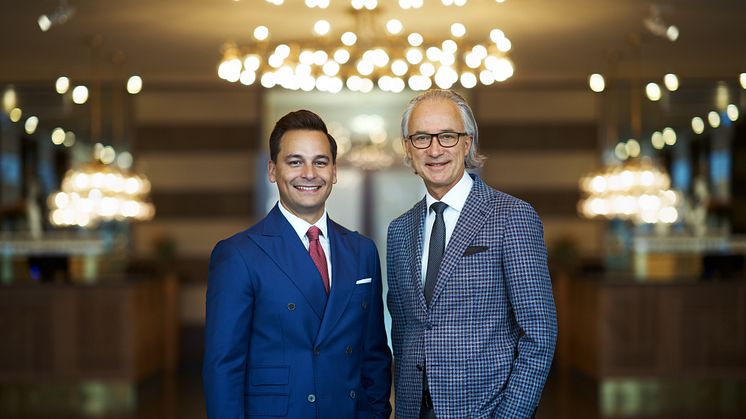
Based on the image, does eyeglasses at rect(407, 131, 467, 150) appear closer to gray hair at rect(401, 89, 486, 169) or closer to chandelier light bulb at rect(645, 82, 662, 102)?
gray hair at rect(401, 89, 486, 169)

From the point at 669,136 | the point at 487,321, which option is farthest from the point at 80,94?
the point at 487,321

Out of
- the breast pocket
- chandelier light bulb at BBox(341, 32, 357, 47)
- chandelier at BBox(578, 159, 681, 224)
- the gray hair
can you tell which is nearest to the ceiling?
chandelier light bulb at BBox(341, 32, 357, 47)

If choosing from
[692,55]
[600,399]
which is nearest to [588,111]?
[692,55]

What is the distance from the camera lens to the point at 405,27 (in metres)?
8.57

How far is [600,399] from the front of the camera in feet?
26.6

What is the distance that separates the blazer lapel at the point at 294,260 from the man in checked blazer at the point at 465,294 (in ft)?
0.84

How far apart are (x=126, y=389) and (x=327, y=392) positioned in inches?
261

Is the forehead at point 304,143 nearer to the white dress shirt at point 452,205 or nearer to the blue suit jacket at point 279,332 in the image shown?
the blue suit jacket at point 279,332

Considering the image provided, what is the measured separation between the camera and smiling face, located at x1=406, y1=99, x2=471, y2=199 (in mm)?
2654

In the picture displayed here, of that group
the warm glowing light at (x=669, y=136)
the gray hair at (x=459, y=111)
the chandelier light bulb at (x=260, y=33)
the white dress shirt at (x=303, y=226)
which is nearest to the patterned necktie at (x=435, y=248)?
the gray hair at (x=459, y=111)

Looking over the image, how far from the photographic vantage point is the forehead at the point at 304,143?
2633 mm

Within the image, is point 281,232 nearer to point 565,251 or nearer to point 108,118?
point 565,251

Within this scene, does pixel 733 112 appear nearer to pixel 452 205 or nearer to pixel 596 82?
pixel 596 82

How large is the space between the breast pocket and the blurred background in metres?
4.58
